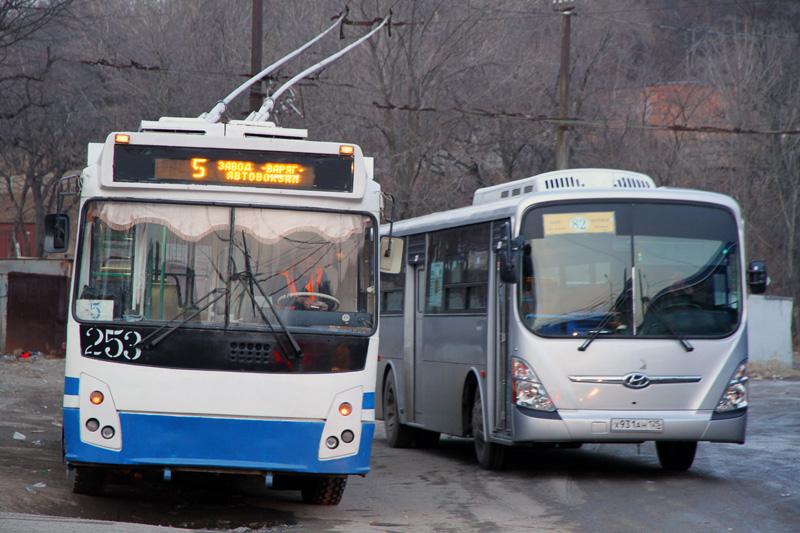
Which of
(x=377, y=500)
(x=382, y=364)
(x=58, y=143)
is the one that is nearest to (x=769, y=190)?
(x=58, y=143)

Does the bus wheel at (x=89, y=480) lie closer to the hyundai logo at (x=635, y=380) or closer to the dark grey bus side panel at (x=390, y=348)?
the hyundai logo at (x=635, y=380)

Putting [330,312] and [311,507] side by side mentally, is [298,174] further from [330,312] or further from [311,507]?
[311,507]

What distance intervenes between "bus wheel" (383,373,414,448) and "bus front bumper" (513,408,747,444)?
4.57m

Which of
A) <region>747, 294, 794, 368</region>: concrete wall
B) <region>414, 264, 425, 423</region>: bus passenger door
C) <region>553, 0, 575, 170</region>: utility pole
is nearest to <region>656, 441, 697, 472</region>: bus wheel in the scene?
<region>414, 264, 425, 423</region>: bus passenger door

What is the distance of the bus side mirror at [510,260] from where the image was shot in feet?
40.6

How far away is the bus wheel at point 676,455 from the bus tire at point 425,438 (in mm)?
3952

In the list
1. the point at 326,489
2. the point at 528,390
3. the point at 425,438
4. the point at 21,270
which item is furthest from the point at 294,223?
the point at 21,270

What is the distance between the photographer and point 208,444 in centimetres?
959

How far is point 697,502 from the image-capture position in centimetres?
1119

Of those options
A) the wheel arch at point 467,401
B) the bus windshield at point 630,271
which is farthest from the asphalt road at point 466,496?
the bus windshield at point 630,271

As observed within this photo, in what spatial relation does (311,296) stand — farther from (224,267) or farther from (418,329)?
(418,329)

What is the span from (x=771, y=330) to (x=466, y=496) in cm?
2349

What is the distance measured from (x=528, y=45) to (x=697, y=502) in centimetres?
2936

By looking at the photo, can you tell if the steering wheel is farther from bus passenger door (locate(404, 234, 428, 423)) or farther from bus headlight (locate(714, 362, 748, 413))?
bus passenger door (locate(404, 234, 428, 423))
